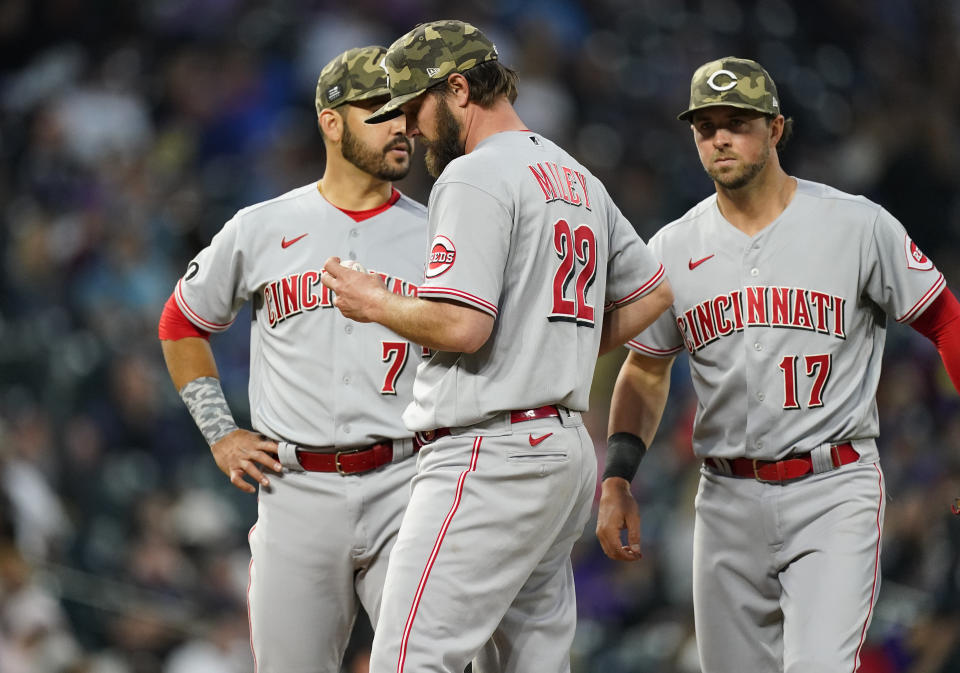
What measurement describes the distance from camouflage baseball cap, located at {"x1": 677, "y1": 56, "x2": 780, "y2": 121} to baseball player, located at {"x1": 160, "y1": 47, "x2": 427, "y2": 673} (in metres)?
0.84

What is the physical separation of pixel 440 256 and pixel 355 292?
0.20 metres

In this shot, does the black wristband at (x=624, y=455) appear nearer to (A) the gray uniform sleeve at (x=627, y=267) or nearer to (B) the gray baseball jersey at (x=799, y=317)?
(B) the gray baseball jersey at (x=799, y=317)

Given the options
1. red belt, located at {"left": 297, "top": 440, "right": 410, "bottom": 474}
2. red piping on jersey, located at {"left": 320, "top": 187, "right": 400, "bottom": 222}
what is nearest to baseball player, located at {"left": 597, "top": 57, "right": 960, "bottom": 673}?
red belt, located at {"left": 297, "top": 440, "right": 410, "bottom": 474}

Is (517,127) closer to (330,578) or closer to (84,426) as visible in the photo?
(330,578)

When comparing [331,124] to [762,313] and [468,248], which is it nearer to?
[468,248]

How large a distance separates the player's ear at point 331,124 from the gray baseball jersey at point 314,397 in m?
0.19

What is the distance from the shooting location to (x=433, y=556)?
2.53m

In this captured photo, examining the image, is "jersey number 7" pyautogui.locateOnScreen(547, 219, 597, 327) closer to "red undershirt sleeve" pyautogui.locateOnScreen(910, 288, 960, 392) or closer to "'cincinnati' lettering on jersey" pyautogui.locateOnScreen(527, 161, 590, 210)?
"'cincinnati' lettering on jersey" pyautogui.locateOnScreen(527, 161, 590, 210)

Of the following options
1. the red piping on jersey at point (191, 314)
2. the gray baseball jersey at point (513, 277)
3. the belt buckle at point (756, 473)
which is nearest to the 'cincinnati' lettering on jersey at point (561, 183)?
the gray baseball jersey at point (513, 277)

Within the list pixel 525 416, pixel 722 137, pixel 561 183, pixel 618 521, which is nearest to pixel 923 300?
pixel 722 137

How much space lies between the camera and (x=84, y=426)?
250 inches

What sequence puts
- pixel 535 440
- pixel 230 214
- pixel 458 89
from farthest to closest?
pixel 230 214
pixel 458 89
pixel 535 440

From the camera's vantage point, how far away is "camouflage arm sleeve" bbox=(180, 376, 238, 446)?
11.3 ft

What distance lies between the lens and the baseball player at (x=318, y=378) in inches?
127
